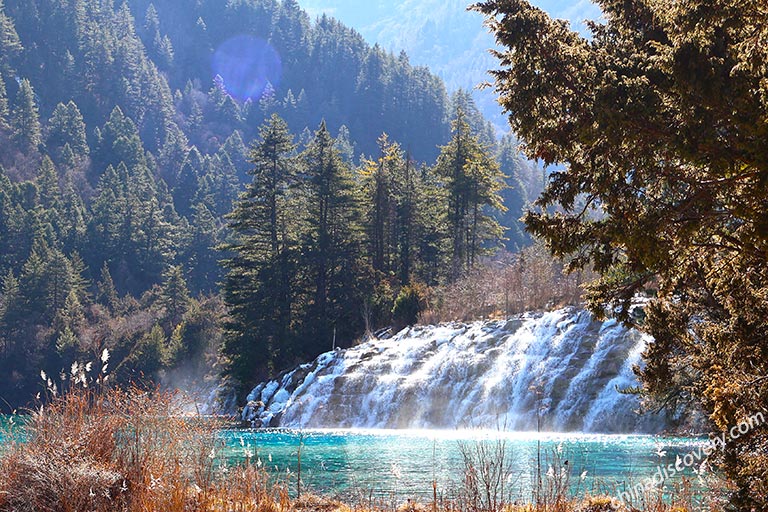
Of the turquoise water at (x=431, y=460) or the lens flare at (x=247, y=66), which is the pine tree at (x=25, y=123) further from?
the turquoise water at (x=431, y=460)

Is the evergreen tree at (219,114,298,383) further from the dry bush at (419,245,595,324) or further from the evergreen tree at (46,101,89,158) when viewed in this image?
the evergreen tree at (46,101,89,158)

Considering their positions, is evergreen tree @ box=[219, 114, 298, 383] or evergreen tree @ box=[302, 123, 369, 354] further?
evergreen tree @ box=[302, 123, 369, 354]

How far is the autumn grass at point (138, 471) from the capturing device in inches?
226

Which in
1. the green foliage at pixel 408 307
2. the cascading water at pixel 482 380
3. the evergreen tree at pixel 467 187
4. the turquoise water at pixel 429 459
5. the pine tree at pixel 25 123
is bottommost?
the turquoise water at pixel 429 459

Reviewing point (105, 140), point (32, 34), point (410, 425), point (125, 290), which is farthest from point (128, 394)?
point (32, 34)

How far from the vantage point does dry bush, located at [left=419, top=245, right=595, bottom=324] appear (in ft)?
91.1

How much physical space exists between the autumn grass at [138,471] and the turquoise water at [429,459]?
1038 mm

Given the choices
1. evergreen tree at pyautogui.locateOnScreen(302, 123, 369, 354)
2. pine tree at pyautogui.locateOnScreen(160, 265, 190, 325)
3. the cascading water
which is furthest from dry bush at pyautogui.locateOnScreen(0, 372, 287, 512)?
pine tree at pyautogui.locateOnScreen(160, 265, 190, 325)

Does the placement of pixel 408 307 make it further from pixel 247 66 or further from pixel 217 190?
pixel 247 66

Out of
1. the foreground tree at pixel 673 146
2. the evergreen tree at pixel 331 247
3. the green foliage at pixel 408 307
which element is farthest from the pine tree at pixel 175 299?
the foreground tree at pixel 673 146

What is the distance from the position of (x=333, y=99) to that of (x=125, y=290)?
6950 cm

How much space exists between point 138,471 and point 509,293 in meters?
24.0

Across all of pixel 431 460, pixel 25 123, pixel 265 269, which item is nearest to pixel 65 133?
pixel 25 123

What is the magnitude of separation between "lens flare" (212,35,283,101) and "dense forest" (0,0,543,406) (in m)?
0.37
